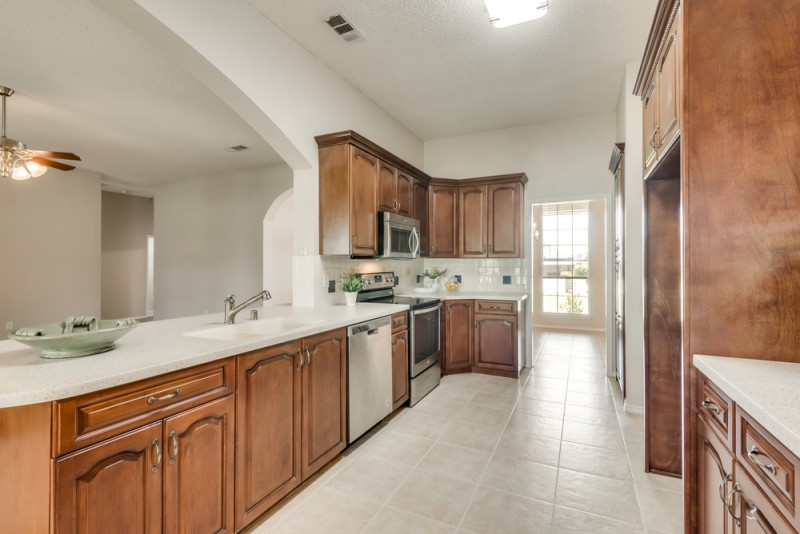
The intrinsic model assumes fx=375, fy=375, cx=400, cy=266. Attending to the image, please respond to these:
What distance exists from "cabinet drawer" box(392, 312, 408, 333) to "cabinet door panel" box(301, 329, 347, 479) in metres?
0.70

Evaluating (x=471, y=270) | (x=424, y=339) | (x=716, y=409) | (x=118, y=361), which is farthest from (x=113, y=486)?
(x=471, y=270)

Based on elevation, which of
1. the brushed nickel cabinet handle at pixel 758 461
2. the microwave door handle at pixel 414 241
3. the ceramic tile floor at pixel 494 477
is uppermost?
the microwave door handle at pixel 414 241

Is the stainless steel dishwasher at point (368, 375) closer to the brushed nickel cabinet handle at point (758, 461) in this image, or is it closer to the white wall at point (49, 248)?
the brushed nickel cabinet handle at point (758, 461)

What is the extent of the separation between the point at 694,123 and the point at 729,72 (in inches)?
7.6

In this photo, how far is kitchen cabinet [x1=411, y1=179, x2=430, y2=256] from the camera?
4262 mm

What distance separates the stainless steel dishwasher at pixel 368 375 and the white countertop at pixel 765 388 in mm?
1829

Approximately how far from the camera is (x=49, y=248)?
5863 mm

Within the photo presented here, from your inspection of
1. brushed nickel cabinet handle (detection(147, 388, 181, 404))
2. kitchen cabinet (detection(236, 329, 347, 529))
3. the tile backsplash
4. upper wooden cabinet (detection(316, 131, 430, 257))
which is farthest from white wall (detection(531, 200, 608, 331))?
brushed nickel cabinet handle (detection(147, 388, 181, 404))

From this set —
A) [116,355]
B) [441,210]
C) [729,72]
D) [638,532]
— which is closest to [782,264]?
[729,72]

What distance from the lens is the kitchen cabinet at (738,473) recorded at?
0.83 meters

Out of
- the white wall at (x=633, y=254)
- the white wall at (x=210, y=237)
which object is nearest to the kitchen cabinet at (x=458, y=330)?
the white wall at (x=633, y=254)

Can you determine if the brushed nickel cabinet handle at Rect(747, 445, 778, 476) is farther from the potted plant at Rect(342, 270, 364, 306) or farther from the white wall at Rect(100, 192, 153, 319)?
the white wall at Rect(100, 192, 153, 319)

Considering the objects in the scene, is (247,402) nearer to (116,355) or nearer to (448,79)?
(116,355)

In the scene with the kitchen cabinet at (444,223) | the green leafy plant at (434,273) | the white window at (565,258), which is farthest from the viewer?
the white window at (565,258)
